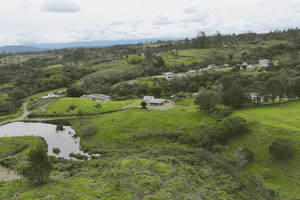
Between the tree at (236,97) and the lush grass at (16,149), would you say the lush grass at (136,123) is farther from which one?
the lush grass at (16,149)

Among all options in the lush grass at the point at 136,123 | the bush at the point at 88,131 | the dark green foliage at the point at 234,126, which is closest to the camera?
the dark green foliage at the point at 234,126

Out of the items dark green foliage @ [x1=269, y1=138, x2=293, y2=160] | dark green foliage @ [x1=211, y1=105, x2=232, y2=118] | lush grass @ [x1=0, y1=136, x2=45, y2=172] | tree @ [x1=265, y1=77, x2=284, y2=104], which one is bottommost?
lush grass @ [x1=0, y1=136, x2=45, y2=172]

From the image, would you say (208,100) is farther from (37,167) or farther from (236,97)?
(37,167)

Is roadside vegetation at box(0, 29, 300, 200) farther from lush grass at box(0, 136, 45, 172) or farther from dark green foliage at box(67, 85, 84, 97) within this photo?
dark green foliage at box(67, 85, 84, 97)

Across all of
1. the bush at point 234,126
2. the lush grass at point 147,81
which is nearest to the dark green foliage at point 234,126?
the bush at point 234,126

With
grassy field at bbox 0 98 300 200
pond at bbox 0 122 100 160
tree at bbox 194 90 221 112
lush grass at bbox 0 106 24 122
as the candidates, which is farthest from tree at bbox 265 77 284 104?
lush grass at bbox 0 106 24 122

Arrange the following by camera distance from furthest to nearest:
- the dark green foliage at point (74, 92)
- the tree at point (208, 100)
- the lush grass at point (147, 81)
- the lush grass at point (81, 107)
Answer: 1. the lush grass at point (147, 81)
2. the dark green foliage at point (74, 92)
3. the lush grass at point (81, 107)
4. the tree at point (208, 100)

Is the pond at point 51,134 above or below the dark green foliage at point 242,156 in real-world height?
below

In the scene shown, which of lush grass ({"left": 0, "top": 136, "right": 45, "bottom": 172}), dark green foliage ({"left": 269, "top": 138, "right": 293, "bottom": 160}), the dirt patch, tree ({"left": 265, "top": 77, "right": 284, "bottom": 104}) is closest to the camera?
dark green foliage ({"left": 269, "top": 138, "right": 293, "bottom": 160})

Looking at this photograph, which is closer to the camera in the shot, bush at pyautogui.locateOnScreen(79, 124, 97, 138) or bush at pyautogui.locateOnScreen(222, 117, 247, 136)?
bush at pyautogui.locateOnScreen(222, 117, 247, 136)
